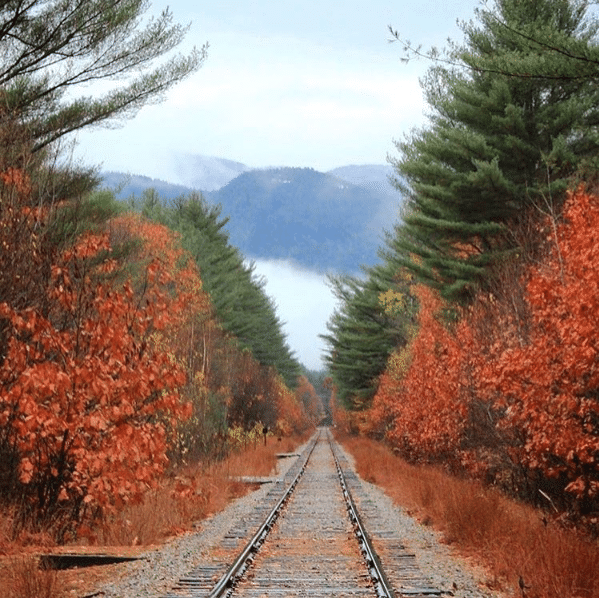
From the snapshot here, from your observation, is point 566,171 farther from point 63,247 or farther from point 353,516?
point 63,247

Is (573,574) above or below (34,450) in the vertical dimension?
below

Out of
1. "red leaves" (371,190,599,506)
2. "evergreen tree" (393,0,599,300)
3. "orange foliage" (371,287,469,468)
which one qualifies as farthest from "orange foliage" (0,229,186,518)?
"evergreen tree" (393,0,599,300)

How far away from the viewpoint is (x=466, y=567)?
10.9 m

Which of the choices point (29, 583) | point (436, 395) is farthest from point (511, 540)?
point (436, 395)

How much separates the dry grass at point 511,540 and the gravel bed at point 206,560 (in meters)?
0.34

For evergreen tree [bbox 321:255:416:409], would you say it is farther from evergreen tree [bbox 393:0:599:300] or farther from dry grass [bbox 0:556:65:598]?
dry grass [bbox 0:556:65:598]

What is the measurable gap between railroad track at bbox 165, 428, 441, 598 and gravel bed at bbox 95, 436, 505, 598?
0.73 feet

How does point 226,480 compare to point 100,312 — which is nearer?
point 100,312

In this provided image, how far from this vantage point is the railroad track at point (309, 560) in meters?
9.02

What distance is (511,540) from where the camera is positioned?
446 inches

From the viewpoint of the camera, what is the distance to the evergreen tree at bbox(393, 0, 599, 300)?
65.5 feet

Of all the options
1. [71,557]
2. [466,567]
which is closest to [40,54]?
[71,557]

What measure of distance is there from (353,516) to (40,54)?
1161 centimetres

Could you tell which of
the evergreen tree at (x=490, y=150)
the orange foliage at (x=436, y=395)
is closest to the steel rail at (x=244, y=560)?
the orange foliage at (x=436, y=395)
